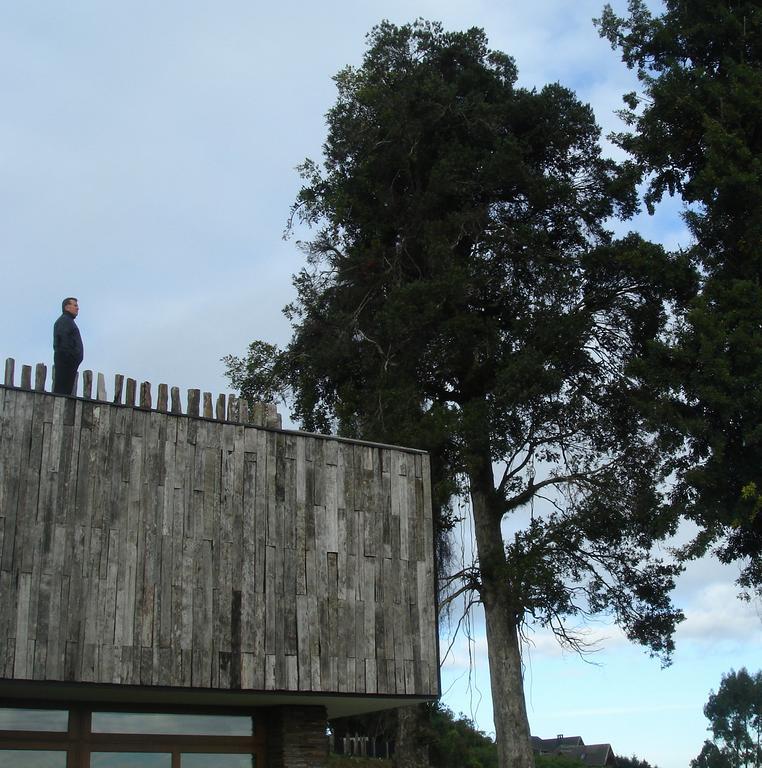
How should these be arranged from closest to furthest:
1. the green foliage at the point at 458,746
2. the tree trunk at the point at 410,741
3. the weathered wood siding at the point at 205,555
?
the weathered wood siding at the point at 205,555 → the tree trunk at the point at 410,741 → the green foliage at the point at 458,746

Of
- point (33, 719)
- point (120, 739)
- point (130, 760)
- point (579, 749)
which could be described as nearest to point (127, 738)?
point (120, 739)

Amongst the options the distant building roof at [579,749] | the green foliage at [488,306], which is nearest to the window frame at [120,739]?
the green foliage at [488,306]

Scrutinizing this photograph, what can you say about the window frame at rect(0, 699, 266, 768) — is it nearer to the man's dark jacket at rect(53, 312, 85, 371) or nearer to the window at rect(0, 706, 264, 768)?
the window at rect(0, 706, 264, 768)

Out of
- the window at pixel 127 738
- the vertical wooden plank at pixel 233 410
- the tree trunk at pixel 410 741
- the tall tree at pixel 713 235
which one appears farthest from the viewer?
the tree trunk at pixel 410 741

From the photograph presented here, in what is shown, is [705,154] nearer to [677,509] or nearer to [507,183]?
[507,183]

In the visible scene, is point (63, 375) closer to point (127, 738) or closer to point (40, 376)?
point (40, 376)

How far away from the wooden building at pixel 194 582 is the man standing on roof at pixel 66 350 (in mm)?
362

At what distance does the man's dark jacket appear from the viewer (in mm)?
11828

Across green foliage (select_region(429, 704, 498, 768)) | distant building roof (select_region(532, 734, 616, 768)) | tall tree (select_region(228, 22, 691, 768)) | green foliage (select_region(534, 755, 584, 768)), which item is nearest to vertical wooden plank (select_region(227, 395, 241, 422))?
tall tree (select_region(228, 22, 691, 768))

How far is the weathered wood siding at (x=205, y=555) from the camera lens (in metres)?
10.6

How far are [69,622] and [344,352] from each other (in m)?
13.2

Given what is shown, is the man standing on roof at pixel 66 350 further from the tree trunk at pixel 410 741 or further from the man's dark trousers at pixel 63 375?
the tree trunk at pixel 410 741

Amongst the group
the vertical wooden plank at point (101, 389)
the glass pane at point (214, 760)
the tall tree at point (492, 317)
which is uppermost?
the tall tree at point (492, 317)

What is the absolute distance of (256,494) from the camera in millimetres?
12156
